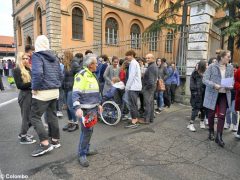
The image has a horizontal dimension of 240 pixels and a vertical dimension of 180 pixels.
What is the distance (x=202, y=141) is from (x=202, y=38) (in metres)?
4.37

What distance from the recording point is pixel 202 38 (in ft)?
25.2

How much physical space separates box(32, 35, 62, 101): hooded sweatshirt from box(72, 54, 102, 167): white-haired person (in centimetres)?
65

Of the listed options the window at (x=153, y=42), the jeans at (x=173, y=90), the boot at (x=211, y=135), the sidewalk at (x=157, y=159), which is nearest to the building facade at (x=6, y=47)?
the window at (x=153, y=42)

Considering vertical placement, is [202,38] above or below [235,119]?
above

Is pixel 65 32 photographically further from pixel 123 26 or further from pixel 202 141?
pixel 202 141

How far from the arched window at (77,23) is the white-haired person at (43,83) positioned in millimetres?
13820

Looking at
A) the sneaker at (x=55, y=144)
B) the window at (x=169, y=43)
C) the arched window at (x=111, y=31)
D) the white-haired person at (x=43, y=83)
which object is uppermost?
the arched window at (x=111, y=31)

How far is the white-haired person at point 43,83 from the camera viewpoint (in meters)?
3.61

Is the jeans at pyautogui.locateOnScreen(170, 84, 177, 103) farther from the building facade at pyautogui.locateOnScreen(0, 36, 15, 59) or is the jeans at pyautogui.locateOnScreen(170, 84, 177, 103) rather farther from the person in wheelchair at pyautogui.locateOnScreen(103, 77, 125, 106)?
the building facade at pyautogui.locateOnScreen(0, 36, 15, 59)

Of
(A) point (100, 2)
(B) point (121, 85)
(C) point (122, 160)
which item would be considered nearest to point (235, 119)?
(B) point (121, 85)

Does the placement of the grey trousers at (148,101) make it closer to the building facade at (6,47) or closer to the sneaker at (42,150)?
the sneaker at (42,150)

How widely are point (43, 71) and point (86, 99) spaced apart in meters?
0.94

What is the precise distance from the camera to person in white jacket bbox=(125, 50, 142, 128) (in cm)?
534

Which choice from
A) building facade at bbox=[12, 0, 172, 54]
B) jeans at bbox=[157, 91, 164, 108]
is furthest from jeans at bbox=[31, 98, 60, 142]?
building facade at bbox=[12, 0, 172, 54]
